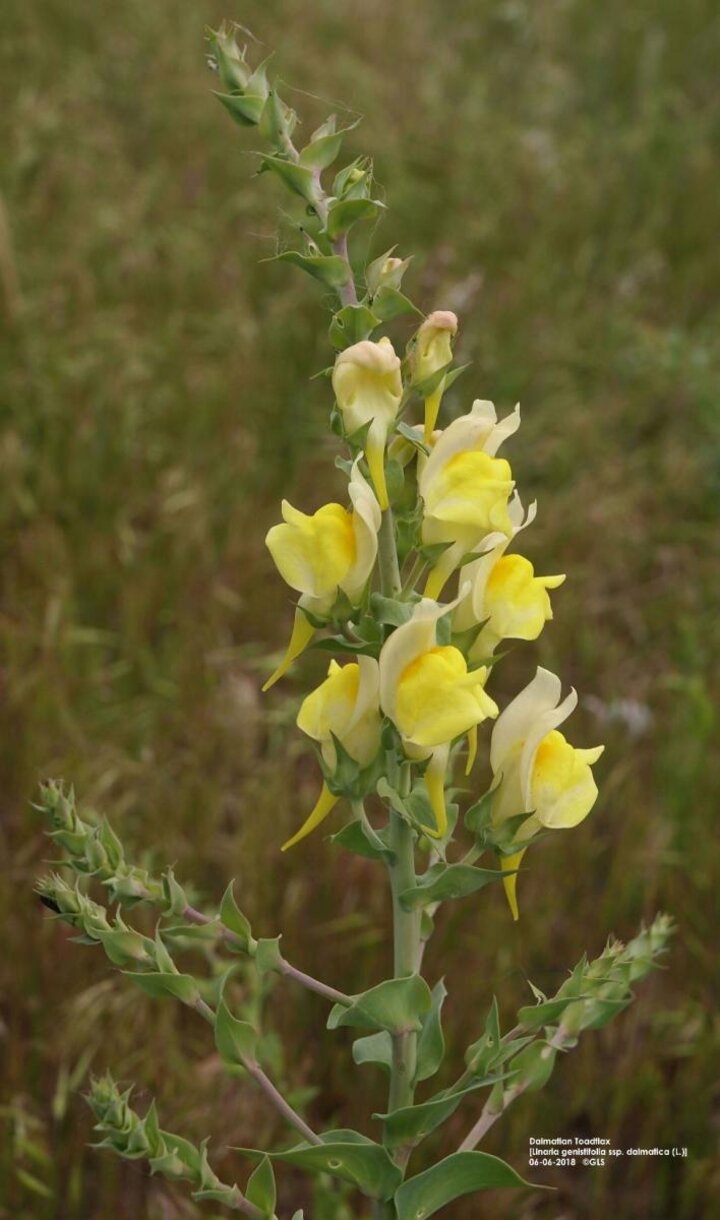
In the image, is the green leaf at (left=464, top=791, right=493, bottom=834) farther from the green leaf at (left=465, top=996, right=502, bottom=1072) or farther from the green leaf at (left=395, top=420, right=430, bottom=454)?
the green leaf at (left=395, top=420, right=430, bottom=454)

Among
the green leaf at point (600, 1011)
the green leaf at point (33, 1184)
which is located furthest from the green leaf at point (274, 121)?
the green leaf at point (33, 1184)

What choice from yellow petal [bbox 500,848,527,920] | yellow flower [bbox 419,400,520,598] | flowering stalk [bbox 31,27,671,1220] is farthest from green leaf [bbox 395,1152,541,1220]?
yellow flower [bbox 419,400,520,598]

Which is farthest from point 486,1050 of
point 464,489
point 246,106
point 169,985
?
point 246,106

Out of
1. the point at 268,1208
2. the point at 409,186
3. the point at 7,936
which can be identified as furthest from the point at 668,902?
the point at 409,186

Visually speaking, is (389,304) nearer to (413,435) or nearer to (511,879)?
(413,435)

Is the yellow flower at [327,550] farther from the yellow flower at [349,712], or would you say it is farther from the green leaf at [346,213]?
the green leaf at [346,213]

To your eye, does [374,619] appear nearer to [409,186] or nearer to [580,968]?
[580,968]

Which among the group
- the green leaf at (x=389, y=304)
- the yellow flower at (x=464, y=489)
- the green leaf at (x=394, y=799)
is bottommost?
the green leaf at (x=394, y=799)
